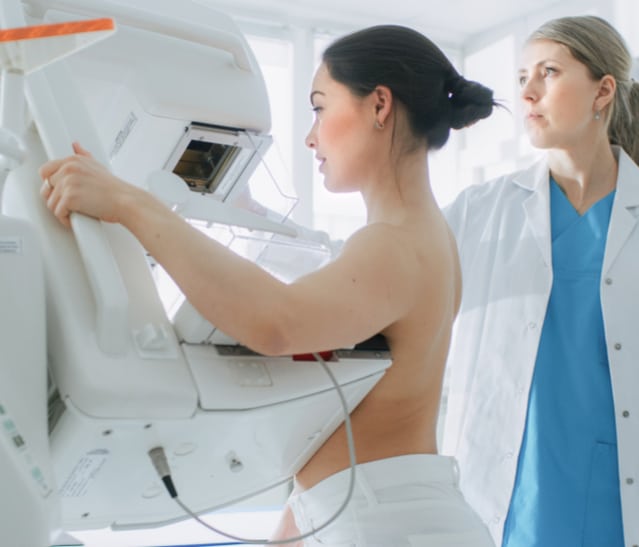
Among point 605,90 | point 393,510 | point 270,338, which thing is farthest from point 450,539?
point 605,90

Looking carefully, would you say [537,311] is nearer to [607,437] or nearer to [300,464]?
[607,437]

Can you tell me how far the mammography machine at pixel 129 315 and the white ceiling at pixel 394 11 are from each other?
103 inches

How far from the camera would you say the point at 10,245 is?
30.8 inches

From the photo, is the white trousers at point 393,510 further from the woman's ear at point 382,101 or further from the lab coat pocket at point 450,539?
the woman's ear at point 382,101

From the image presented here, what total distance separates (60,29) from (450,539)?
2.47 feet

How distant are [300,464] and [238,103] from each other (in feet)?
1.75

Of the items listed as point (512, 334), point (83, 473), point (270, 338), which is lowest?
point (512, 334)

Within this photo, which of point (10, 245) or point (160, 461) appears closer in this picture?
point (10, 245)

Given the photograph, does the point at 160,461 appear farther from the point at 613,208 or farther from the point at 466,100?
the point at 613,208

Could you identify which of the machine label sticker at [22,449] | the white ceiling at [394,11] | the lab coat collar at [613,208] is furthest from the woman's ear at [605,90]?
the white ceiling at [394,11]

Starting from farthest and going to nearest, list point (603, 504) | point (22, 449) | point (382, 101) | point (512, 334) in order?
1. point (512, 334)
2. point (603, 504)
3. point (382, 101)
4. point (22, 449)

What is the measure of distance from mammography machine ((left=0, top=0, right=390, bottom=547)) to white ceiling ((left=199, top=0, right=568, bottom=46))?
8.60ft

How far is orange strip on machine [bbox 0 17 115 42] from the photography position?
849 millimetres

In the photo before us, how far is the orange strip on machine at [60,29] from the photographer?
33.4 inches
